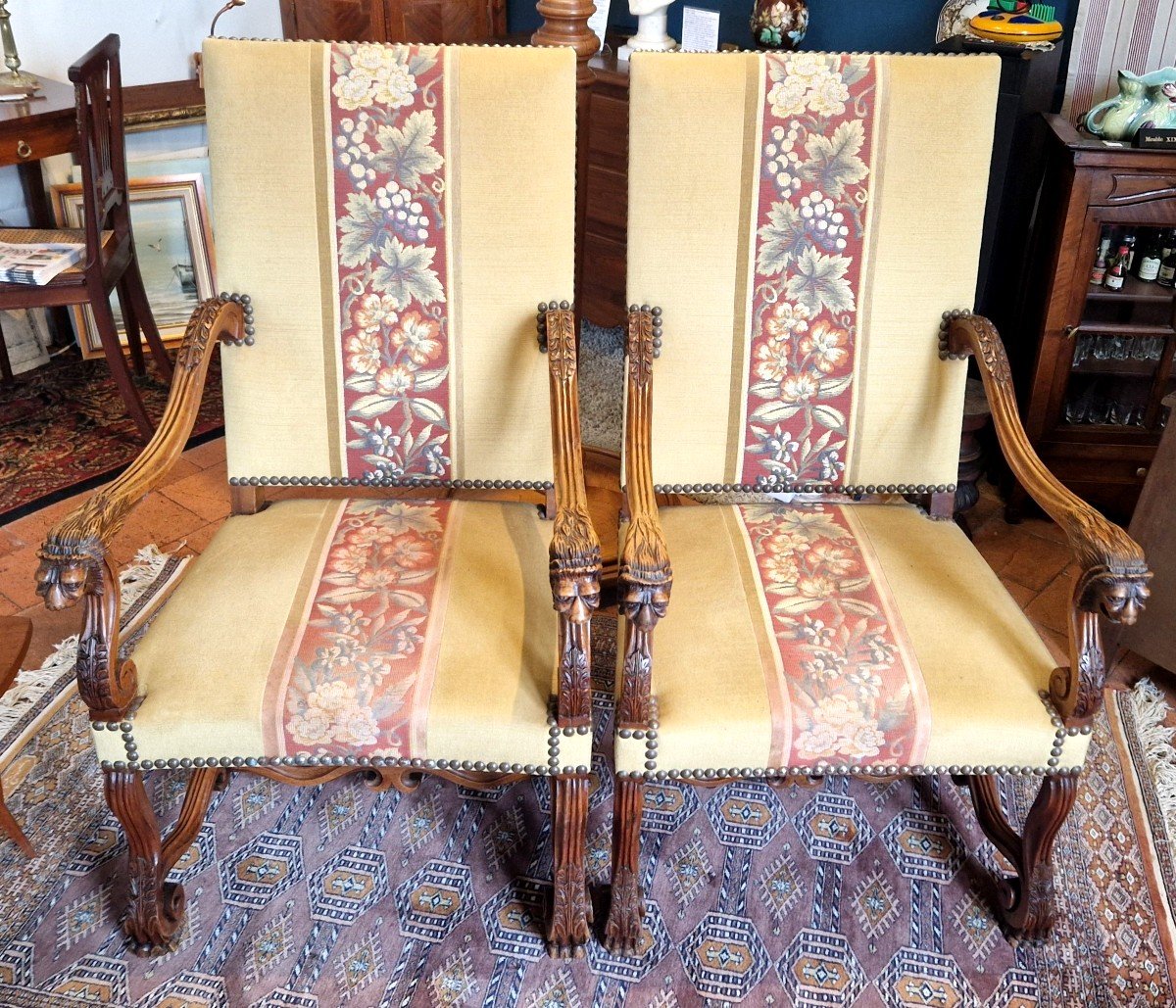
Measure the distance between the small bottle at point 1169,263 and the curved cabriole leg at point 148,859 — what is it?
208 centimetres

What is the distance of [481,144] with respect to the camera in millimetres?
1535

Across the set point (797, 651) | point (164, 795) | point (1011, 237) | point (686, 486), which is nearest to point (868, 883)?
point (797, 651)

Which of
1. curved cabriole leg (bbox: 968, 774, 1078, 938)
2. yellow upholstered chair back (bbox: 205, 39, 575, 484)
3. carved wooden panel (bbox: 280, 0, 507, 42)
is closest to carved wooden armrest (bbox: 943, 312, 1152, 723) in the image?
curved cabriole leg (bbox: 968, 774, 1078, 938)

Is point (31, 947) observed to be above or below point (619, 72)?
below

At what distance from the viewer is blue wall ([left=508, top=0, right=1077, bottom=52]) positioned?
2699 millimetres

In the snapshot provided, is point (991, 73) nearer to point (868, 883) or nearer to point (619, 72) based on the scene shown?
point (868, 883)

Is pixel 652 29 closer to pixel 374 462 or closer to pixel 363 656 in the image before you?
pixel 374 462

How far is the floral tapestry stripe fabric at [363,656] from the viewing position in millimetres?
1330

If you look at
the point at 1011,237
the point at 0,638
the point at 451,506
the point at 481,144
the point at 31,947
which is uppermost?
the point at 481,144

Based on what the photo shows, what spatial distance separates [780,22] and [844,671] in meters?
1.77

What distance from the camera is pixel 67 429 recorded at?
2795mm

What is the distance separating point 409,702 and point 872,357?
0.81 metres

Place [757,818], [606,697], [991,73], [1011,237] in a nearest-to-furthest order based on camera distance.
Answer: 1. [991,73]
2. [757,818]
3. [606,697]
4. [1011,237]

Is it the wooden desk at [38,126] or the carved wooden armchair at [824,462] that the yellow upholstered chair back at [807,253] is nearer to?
the carved wooden armchair at [824,462]
